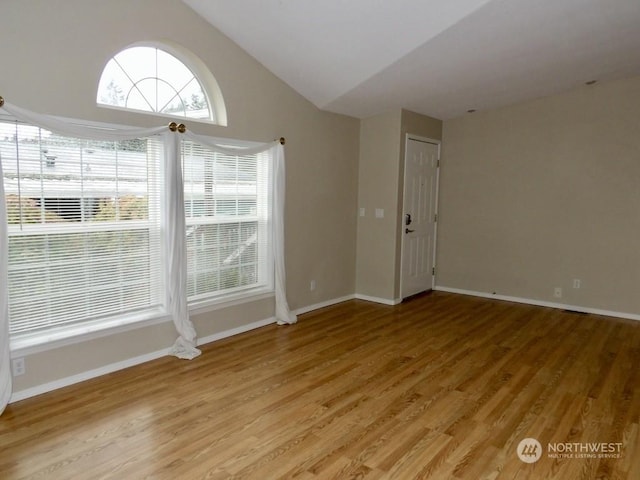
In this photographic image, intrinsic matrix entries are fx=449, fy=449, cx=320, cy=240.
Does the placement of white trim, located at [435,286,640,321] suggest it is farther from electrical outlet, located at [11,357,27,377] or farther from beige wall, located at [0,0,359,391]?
electrical outlet, located at [11,357,27,377]

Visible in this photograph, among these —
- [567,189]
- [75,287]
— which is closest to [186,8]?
[75,287]

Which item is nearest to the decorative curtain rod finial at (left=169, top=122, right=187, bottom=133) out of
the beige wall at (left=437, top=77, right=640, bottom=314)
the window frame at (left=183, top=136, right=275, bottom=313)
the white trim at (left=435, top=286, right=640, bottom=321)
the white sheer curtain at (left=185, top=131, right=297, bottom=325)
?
the window frame at (left=183, top=136, right=275, bottom=313)

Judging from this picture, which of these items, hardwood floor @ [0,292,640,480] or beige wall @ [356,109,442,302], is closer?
hardwood floor @ [0,292,640,480]

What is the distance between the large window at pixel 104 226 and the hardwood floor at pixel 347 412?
1.76ft

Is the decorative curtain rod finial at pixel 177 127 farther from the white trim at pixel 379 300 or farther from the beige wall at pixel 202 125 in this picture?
the white trim at pixel 379 300

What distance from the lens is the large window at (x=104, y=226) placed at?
2.89 meters

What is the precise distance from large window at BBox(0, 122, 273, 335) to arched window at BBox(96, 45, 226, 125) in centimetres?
31

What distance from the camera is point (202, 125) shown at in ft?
12.5

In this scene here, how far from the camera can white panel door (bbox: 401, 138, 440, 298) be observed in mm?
5609

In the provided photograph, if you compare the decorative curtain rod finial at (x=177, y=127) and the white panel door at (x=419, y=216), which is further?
the white panel door at (x=419, y=216)

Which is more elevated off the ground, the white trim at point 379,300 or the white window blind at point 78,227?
the white window blind at point 78,227

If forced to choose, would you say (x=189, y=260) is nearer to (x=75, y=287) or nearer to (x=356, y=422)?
(x=75, y=287)

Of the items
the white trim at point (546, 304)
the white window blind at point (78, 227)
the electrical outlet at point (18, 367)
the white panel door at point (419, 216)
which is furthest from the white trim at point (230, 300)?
the white trim at point (546, 304)

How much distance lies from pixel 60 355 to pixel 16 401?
1.16 ft
